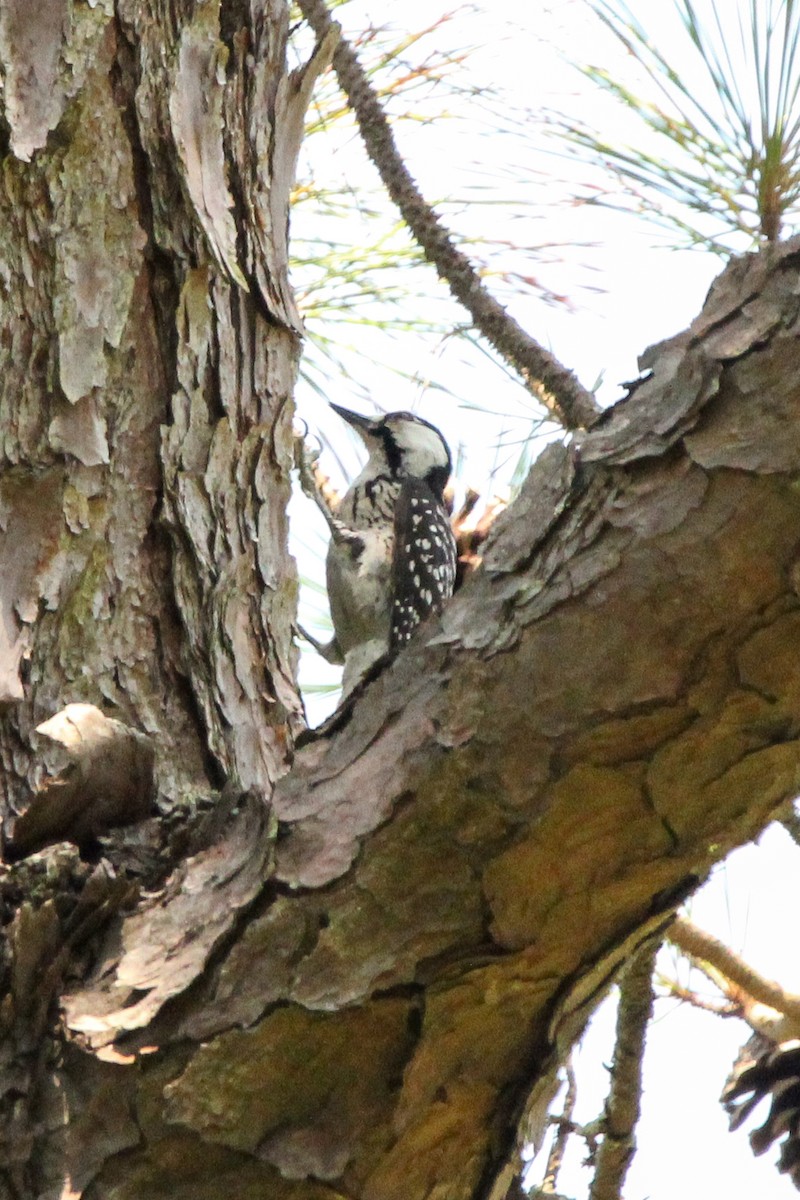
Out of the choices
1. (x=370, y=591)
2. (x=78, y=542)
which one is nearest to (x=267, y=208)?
(x=78, y=542)

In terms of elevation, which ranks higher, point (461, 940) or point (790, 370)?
point (790, 370)

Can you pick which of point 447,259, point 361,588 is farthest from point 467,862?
point 361,588

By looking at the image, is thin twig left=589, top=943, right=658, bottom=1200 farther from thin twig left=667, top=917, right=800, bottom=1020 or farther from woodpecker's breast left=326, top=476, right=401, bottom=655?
woodpecker's breast left=326, top=476, right=401, bottom=655

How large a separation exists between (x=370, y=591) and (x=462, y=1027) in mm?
2664

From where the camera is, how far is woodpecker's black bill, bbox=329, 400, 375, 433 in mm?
4156

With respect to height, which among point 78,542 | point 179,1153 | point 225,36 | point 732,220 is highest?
point 225,36

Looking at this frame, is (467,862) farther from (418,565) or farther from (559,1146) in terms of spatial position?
(418,565)

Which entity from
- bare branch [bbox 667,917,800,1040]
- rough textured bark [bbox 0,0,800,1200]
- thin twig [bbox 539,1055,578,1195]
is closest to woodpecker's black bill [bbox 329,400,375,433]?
bare branch [bbox 667,917,800,1040]

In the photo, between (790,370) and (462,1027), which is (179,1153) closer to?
(462,1027)

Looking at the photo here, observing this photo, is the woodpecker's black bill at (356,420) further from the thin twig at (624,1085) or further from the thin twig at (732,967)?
the thin twig at (624,1085)

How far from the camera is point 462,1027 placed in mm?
1281

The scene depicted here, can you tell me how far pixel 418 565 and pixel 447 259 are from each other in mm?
1299

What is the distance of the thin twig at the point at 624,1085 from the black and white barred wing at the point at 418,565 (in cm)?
221

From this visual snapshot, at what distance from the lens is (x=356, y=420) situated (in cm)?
424
